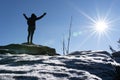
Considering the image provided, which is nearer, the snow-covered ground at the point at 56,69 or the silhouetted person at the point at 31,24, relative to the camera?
the snow-covered ground at the point at 56,69

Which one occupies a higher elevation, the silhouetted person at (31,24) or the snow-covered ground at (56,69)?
the silhouetted person at (31,24)

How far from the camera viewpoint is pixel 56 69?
9867 millimetres

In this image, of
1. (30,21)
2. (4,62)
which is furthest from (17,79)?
(30,21)

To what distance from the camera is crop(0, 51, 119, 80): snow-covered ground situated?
8.88 meters

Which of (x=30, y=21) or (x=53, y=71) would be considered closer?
(x=53, y=71)

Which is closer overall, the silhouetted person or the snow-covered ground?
the snow-covered ground

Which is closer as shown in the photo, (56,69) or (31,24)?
(56,69)

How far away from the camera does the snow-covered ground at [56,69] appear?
8876 mm

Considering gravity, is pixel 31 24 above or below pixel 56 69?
above

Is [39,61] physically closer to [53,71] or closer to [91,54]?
[53,71]

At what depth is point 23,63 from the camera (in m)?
11.0

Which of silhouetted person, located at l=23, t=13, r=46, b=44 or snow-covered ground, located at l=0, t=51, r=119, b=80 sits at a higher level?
silhouetted person, located at l=23, t=13, r=46, b=44

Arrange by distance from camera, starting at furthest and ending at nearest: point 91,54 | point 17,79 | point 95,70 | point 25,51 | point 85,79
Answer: point 25,51
point 91,54
point 95,70
point 85,79
point 17,79

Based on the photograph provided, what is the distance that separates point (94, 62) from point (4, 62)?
12.2ft
